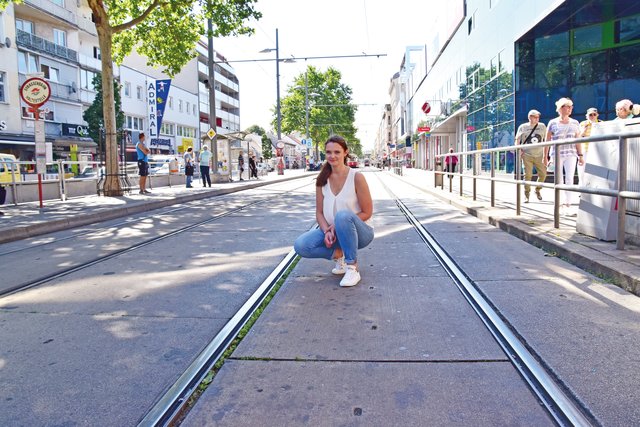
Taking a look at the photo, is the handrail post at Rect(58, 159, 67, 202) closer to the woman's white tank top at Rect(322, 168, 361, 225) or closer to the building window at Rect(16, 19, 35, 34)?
the woman's white tank top at Rect(322, 168, 361, 225)

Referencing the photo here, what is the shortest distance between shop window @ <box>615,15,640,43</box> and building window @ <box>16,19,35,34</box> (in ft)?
104

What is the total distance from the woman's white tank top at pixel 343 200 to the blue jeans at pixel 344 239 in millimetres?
149

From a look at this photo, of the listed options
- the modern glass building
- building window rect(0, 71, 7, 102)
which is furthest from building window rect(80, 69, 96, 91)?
the modern glass building

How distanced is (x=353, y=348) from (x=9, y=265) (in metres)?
4.96

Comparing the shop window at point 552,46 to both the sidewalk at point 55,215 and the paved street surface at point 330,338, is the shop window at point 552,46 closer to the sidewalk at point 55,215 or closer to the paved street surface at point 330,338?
the sidewalk at point 55,215

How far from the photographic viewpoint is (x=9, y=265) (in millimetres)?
6434

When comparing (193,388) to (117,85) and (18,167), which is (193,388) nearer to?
Result: (18,167)

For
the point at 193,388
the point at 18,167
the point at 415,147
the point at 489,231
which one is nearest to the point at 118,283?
the point at 193,388

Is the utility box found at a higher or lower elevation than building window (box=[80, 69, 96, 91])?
lower

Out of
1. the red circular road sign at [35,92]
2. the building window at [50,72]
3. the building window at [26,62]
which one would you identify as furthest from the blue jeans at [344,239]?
the building window at [50,72]

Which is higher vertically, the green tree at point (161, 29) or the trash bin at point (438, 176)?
the green tree at point (161, 29)

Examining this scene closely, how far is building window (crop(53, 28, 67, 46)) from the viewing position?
36.5 meters

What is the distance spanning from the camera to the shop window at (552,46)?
2144cm

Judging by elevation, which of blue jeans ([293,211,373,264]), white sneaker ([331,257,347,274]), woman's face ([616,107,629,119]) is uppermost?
woman's face ([616,107,629,119])
